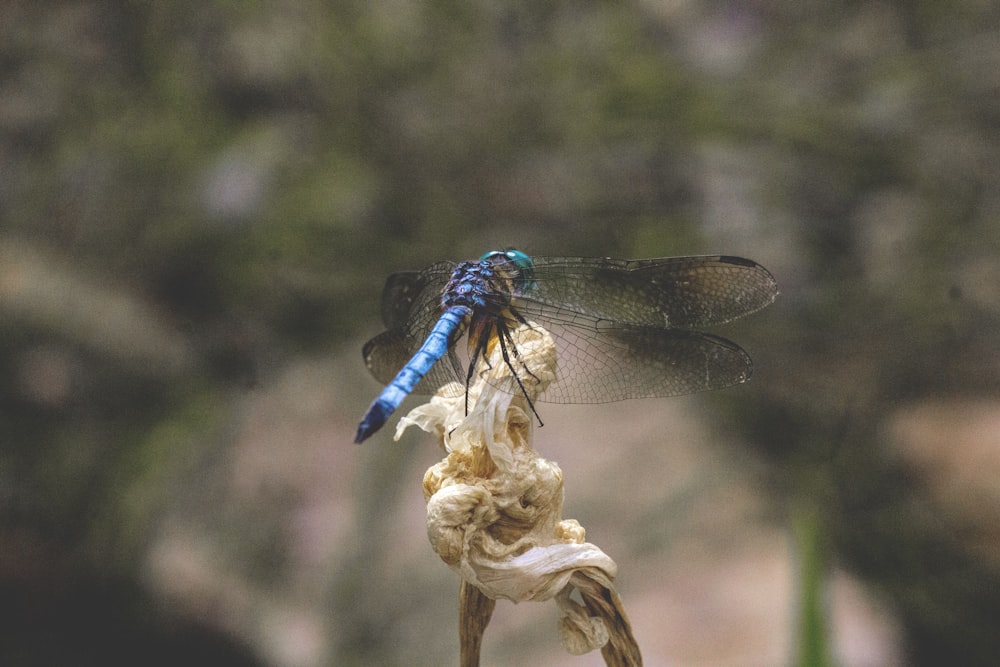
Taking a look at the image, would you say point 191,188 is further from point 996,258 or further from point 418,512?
point 996,258

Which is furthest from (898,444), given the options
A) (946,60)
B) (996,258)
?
(946,60)

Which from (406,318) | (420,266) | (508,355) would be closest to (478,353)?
(508,355)

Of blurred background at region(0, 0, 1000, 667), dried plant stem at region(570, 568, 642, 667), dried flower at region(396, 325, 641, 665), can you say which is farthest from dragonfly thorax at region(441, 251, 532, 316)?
blurred background at region(0, 0, 1000, 667)

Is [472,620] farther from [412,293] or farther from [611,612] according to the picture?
[412,293]

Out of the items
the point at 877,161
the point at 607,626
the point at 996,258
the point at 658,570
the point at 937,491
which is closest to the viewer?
the point at 607,626

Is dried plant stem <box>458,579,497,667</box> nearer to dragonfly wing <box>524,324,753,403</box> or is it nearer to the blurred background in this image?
dragonfly wing <box>524,324,753,403</box>

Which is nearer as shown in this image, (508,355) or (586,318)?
(508,355)
